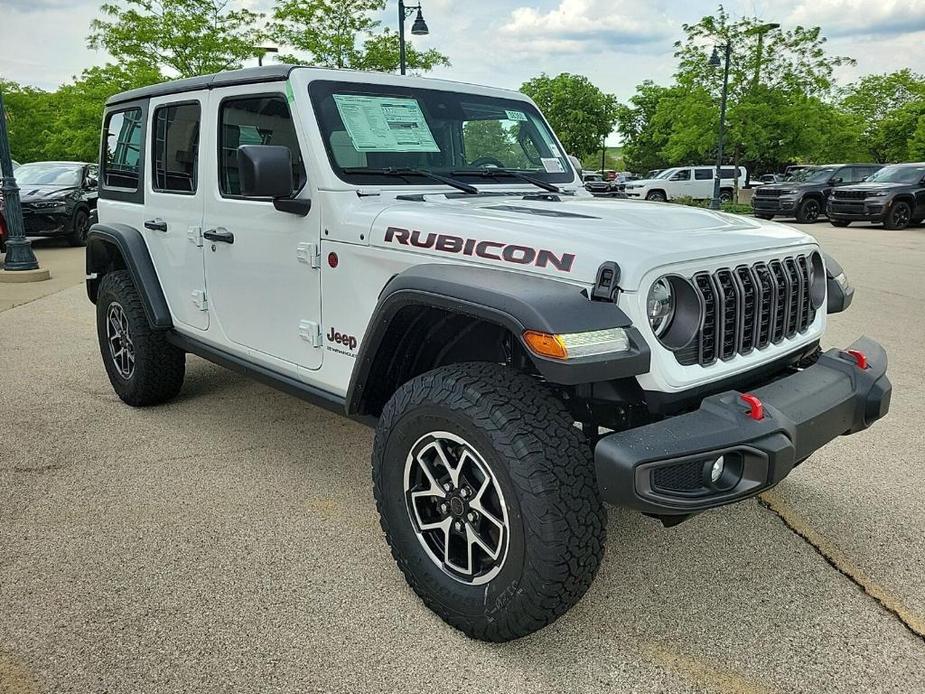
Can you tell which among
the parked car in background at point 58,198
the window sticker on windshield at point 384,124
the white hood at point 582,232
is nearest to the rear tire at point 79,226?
the parked car in background at point 58,198

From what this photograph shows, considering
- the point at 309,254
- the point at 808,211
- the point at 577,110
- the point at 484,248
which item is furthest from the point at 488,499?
the point at 577,110

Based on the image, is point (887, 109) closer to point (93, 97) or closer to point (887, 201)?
point (887, 201)

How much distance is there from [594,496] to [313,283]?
1548 millimetres

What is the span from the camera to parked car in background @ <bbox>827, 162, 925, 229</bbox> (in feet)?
57.3

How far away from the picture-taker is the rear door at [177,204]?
154 inches

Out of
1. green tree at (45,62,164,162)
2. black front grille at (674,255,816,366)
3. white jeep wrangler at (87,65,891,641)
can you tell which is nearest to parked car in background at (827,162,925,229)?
white jeep wrangler at (87,65,891,641)

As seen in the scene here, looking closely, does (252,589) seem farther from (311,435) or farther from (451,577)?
(311,435)

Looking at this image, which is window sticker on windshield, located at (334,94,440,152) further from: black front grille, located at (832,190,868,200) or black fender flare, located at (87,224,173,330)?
black front grille, located at (832,190,868,200)

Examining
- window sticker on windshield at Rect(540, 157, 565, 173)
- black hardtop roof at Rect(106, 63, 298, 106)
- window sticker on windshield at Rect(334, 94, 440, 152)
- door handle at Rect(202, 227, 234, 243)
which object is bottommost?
door handle at Rect(202, 227, 234, 243)

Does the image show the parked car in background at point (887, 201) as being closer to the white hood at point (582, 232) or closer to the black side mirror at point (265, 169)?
the white hood at point (582, 232)

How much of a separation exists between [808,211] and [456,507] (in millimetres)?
20568

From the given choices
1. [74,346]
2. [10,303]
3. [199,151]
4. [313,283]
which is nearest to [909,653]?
[313,283]

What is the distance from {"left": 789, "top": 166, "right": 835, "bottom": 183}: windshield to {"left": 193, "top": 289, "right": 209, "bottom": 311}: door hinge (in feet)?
67.1

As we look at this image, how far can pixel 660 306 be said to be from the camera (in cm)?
240
